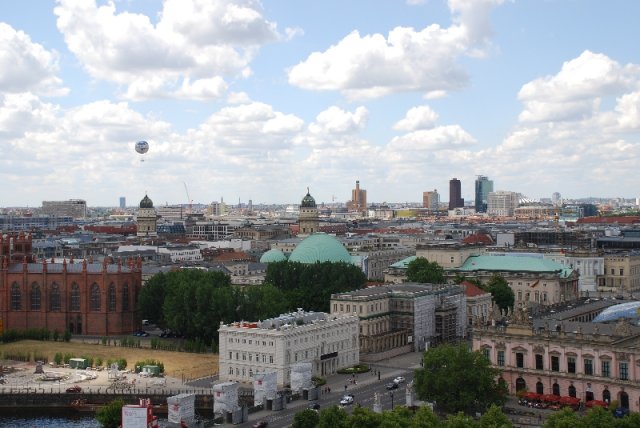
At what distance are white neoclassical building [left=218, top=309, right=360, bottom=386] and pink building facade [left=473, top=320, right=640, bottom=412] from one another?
817 inches

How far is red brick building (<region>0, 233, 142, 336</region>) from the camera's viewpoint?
149 meters

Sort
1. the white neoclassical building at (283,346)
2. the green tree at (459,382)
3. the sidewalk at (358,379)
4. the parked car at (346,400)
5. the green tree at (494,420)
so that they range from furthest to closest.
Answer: the white neoclassical building at (283,346), the sidewalk at (358,379), the parked car at (346,400), the green tree at (459,382), the green tree at (494,420)

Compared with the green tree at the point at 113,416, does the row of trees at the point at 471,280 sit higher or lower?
higher

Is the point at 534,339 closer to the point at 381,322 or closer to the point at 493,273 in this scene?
the point at 381,322

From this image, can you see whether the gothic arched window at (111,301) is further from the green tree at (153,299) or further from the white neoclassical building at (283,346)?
the white neoclassical building at (283,346)

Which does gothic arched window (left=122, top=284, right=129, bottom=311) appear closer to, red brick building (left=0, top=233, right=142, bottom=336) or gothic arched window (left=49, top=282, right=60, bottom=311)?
red brick building (left=0, top=233, right=142, bottom=336)

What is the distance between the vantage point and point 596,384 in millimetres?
92688

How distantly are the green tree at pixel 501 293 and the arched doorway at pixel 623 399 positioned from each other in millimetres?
67333

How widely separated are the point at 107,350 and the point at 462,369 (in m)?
60.4

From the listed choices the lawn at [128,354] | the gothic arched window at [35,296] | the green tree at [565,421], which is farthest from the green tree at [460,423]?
the gothic arched window at [35,296]

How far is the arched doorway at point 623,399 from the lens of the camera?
90.2 metres

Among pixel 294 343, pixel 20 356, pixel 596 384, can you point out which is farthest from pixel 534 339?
pixel 20 356

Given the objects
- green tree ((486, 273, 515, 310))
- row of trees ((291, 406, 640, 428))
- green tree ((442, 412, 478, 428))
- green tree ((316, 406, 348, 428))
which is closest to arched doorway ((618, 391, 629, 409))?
row of trees ((291, 406, 640, 428))

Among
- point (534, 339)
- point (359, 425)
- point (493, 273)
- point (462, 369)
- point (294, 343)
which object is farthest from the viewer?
point (493, 273)
